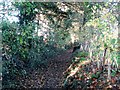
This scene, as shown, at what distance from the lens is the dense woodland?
165 inches

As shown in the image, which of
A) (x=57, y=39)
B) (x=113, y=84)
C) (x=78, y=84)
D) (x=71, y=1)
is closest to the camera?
(x=113, y=84)

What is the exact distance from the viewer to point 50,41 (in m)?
7.52

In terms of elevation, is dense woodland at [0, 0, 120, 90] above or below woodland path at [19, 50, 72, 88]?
above

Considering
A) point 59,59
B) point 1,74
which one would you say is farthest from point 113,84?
point 59,59

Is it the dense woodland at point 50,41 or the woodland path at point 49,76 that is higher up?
the dense woodland at point 50,41

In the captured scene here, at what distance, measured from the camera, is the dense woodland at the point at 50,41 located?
4.20m

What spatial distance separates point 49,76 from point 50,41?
1.60 m

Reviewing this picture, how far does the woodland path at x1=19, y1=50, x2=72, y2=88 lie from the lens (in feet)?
17.9

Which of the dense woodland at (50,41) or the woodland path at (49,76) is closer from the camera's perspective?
the dense woodland at (50,41)

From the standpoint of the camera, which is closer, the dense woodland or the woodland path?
the dense woodland

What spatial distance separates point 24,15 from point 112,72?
2.52 meters

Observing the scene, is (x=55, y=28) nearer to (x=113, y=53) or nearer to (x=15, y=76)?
(x=15, y=76)

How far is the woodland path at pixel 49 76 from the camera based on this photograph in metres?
5.46

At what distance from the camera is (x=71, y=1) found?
5.93 metres
